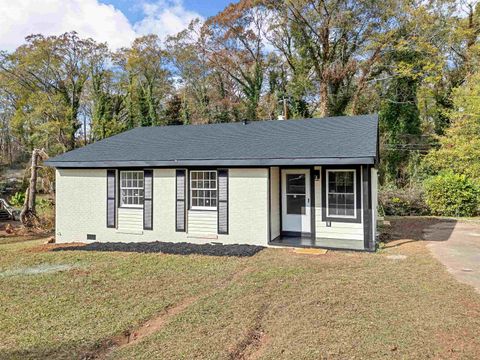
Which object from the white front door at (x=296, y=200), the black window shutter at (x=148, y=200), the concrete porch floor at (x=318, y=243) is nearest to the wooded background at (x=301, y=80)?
the white front door at (x=296, y=200)

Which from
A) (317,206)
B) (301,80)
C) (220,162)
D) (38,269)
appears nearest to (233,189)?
(220,162)

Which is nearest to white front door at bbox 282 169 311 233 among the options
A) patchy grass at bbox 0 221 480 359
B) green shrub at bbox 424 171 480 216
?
patchy grass at bbox 0 221 480 359

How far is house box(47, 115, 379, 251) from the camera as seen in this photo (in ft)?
31.0

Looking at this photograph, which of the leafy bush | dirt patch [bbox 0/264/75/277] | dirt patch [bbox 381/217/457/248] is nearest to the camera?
dirt patch [bbox 0/264/75/277]

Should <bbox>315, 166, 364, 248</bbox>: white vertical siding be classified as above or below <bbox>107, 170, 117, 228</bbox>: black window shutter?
below

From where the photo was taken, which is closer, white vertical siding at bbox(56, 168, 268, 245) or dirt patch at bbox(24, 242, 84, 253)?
white vertical siding at bbox(56, 168, 268, 245)

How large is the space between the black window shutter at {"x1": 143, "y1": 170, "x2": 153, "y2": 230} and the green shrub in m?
13.1

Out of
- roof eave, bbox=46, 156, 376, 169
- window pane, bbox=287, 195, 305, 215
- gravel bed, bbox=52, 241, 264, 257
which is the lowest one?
gravel bed, bbox=52, 241, 264, 257

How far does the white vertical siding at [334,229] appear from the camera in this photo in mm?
9672

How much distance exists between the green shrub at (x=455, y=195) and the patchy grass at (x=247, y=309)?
980 cm

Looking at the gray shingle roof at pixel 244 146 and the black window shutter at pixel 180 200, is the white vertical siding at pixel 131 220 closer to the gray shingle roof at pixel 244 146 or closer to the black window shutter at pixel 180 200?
the black window shutter at pixel 180 200

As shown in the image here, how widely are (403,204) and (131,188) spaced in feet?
41.6

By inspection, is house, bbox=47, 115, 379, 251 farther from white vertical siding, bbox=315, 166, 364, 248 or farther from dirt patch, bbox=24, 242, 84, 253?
dirt patch, bbox=24, 242, 84, 253

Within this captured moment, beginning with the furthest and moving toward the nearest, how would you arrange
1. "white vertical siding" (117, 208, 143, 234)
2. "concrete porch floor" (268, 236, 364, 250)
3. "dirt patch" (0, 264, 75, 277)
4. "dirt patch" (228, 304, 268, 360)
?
"white vertical siding" (117, 208, 143, 234)
"concrete porch floor" (268, 236, 364, 250)
"dirt patch" (0, 264, 75, 277)
"dirt patch" (228, 304, 268, 360)
